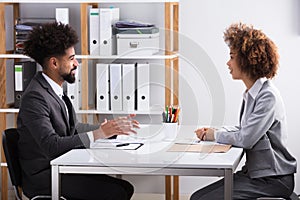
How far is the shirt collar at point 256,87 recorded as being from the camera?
3.13 m

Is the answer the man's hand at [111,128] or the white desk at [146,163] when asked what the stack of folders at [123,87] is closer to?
the man's hand at [111,128]

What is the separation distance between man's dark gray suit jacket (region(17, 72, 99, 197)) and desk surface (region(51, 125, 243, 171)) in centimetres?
16

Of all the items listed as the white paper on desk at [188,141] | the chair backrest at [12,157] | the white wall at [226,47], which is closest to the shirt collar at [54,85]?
the chair backrest at [12,157]

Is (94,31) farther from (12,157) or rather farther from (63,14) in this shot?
(12,157)

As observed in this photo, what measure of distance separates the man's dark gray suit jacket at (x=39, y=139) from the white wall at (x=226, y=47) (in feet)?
4.98

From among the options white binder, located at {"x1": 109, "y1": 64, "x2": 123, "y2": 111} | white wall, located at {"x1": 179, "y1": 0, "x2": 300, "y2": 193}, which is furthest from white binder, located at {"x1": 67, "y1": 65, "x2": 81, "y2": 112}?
white wall, located at {"x1": 179, "y1": 0, "x2": 300, "y2": 193}

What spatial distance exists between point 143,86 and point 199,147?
126 centimetres

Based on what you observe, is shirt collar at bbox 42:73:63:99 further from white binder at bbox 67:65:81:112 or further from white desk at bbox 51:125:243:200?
white binder at bbox 67:65:81:112

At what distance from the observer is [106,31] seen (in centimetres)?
423

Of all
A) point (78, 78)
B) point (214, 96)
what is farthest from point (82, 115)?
point (214, 96)

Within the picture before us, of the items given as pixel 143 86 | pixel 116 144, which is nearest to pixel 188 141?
pixel 116 144

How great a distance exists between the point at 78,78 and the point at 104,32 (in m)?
0.36

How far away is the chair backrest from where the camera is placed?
10.2 ft

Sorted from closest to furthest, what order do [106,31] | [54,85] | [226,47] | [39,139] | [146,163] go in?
[146,163]
[39,139]
[54,85]
[106,31]
[226,47]
